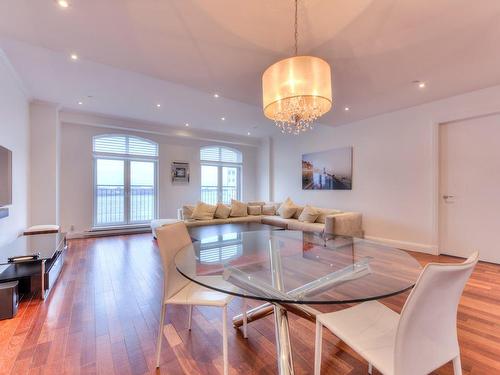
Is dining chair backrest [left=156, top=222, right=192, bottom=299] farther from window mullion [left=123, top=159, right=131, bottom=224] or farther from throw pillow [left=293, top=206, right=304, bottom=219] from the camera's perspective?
window mullion [left=123, top=159, right=131, bottom=224]

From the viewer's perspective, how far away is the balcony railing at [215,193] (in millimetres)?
7218

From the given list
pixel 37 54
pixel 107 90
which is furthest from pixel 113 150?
pixel 37 54

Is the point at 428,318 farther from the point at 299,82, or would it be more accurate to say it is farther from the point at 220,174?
the point at 220,174

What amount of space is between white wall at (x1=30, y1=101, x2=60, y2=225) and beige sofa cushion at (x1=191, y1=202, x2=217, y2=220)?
2.69m

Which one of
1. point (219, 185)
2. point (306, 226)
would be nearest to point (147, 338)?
point (306, 226)

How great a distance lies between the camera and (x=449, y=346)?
1.07 metres

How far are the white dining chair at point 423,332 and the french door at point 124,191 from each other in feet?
19.7

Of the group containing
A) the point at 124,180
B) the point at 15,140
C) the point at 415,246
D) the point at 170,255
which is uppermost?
the point at 15,140

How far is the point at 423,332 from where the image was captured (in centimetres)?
97

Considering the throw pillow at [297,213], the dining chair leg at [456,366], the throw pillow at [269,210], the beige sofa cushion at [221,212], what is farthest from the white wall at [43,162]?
the dining chair leg at [456,366]

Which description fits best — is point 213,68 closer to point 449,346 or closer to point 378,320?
point 378,320

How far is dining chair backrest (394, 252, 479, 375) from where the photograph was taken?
2.92ft

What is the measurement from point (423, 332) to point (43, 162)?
19.7 ft

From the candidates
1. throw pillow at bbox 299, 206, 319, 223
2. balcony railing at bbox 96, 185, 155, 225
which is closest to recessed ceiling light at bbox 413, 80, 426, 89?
throw pillow at bbox 299, 206, 319, 223
